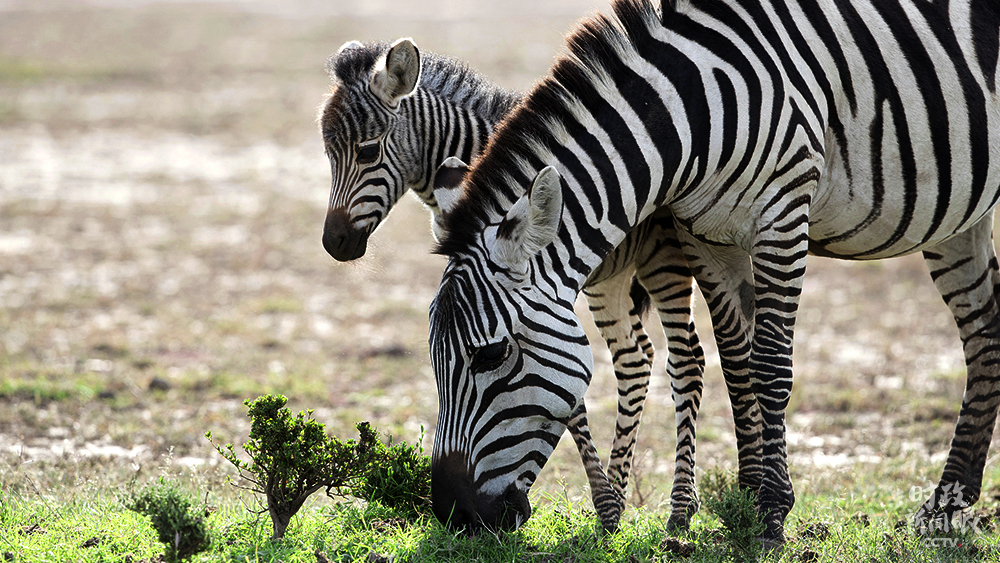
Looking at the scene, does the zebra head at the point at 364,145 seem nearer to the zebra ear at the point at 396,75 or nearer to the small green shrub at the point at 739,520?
the zebra ear at the point at 396,75

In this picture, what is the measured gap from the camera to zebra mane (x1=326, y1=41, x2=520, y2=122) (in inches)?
224

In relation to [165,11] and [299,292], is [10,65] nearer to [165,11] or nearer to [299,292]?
[165,11]

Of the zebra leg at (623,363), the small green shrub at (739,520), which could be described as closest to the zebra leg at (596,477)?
the zebra leg at (623,363)

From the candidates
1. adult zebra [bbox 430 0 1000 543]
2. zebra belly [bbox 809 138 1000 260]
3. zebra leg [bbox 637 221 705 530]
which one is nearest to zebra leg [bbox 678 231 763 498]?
adult zebra [bbox 430 0 1000 543]

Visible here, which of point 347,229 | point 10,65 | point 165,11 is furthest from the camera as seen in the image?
point 165,11

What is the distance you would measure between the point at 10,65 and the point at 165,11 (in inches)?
807

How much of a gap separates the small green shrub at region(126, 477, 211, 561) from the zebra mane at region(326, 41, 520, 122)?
2.93 metres

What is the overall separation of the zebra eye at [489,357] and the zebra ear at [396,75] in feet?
7.09

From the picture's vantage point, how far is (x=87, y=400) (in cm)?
806

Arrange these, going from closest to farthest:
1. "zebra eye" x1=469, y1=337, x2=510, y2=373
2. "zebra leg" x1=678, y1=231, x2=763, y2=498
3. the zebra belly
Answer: "zebra eye" x1=469, y1=337, x2=510, y2=373
the zebra belly
"zebra leg" x1=678, y1=231, x2=763, y2=498

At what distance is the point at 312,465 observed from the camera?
4.34 metres

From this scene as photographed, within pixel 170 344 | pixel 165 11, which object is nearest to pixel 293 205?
pixel 170 344

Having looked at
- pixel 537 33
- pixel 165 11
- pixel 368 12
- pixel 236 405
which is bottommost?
pixel 236 405

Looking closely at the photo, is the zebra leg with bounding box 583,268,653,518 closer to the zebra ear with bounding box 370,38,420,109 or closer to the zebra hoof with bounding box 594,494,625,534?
the zebra hoof with bounding box 594,494,625,534
